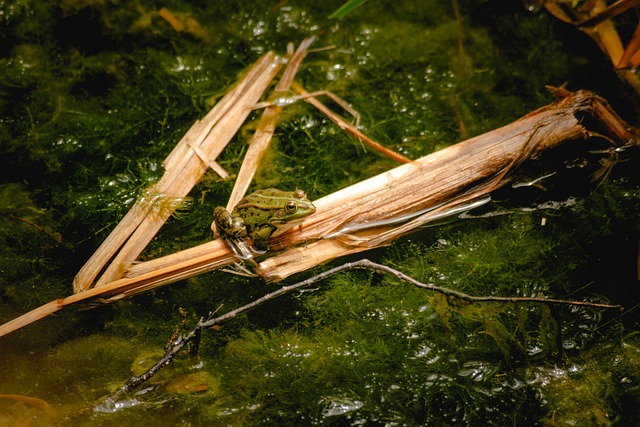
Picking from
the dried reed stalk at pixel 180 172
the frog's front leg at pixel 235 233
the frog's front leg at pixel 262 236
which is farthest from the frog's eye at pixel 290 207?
the dried reed stalk at pixel 180 172

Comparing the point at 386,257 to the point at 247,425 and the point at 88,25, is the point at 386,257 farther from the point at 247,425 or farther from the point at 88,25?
the point at 88,25

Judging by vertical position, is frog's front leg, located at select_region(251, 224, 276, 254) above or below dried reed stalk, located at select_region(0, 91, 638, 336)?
above

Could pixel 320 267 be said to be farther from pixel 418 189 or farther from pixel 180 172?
pixel 180 172

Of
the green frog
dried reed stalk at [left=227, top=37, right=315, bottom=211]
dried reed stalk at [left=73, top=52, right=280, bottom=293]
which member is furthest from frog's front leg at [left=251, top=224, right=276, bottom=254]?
dried reed stalk at [left=73, top=52, right=280, bottom=293]

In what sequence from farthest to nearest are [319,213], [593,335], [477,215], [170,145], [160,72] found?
→ [160,72] → [170,145] → [477,215] → [319,213] → [593,335]

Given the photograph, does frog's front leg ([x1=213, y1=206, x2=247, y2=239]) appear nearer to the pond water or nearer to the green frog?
the green frog

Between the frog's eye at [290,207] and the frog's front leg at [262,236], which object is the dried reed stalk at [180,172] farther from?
the frog's eye at [290,207]

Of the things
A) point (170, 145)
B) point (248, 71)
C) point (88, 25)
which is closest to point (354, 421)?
point (170, 145)
